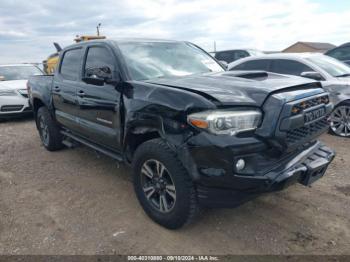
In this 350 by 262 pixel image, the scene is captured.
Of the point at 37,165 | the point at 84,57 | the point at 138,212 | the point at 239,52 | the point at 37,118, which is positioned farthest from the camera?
the point at 239,52

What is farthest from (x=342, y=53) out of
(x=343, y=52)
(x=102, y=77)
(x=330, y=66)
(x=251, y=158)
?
(x=251, y=158)

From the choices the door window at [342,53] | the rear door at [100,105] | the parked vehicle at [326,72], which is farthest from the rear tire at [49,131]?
the door window at [342,53]

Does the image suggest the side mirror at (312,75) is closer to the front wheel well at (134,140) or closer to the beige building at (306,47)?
the front wheel well at (134,140)

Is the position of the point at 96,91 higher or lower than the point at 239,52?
lower

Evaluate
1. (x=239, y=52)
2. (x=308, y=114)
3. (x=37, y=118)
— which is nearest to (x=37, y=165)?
(x=37, y=118)

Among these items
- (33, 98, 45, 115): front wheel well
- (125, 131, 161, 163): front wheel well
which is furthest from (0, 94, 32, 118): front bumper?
(125, 131, 161, 163): front wheel well

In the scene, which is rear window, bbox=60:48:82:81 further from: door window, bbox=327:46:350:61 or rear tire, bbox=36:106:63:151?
door window, bbox=327:46:350:61

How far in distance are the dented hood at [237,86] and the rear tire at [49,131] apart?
297 cm

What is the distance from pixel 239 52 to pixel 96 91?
10848 mm

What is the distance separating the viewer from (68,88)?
15.3ft

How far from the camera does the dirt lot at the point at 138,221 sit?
113 inches

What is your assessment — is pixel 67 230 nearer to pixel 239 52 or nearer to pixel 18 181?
pixel 18 181

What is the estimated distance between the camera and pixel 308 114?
2.90m

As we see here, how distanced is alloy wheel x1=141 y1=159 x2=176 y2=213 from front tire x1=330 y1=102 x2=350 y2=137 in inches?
174
